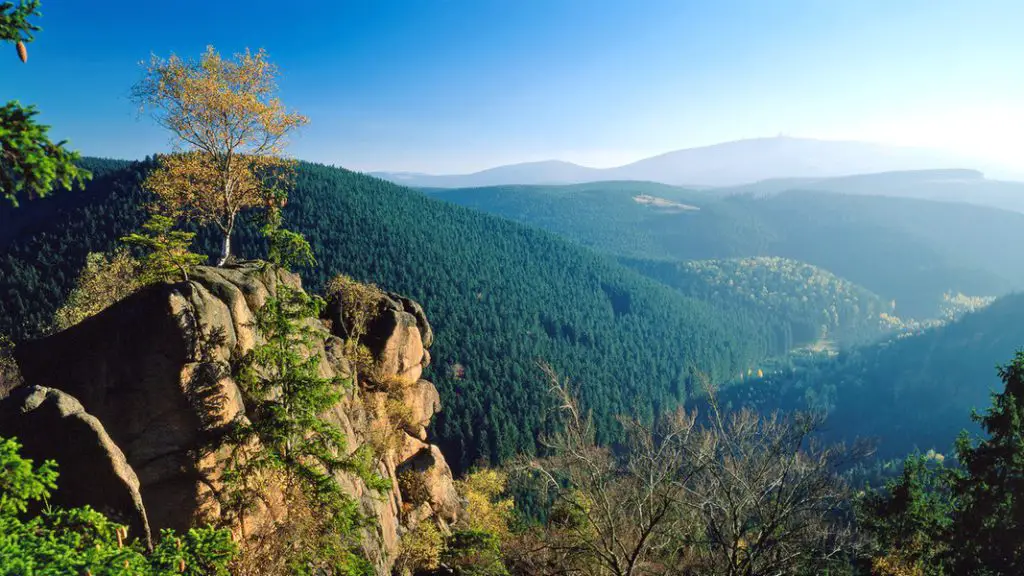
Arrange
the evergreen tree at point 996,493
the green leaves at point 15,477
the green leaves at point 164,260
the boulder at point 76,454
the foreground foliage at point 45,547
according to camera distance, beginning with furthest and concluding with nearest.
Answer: the evergreen tree at point 996,493 → the green leaves at point 164,260 → the boulder at point 76,454 → the green leaves at point 15,477 → the foreground foliage at point 45,547

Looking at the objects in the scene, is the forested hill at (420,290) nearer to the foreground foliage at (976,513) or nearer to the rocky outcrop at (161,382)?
the foreground foliage at (976,513)

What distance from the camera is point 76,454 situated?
35.5ft

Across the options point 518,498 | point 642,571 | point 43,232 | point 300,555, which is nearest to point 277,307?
point 300,555

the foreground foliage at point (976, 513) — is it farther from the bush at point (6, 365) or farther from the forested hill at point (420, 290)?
the forested hill at point (420, 290)

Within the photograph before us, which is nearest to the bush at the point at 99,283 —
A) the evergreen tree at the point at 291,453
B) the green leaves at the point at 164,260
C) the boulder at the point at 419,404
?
the green leaves at the point at 164,260

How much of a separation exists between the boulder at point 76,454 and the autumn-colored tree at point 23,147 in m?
6.13

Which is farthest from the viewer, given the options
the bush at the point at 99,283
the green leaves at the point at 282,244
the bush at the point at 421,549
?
the bush at the point at 99,283

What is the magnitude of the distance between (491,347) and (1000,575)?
142857 millimetres

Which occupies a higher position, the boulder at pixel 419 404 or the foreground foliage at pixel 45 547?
the foreground foliage at pixel 45 547

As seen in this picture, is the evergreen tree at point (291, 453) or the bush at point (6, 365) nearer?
the evergreen tree at point (291, 453)

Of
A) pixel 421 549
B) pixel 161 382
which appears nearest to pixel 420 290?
pixel 421 549

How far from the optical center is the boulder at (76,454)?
1074 centimetres

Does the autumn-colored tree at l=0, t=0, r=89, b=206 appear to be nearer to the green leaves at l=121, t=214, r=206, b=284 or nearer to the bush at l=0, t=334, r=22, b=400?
the green leaves at l=121, t=214, r=206, b=284

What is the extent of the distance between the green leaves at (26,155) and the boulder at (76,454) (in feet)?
20.2
